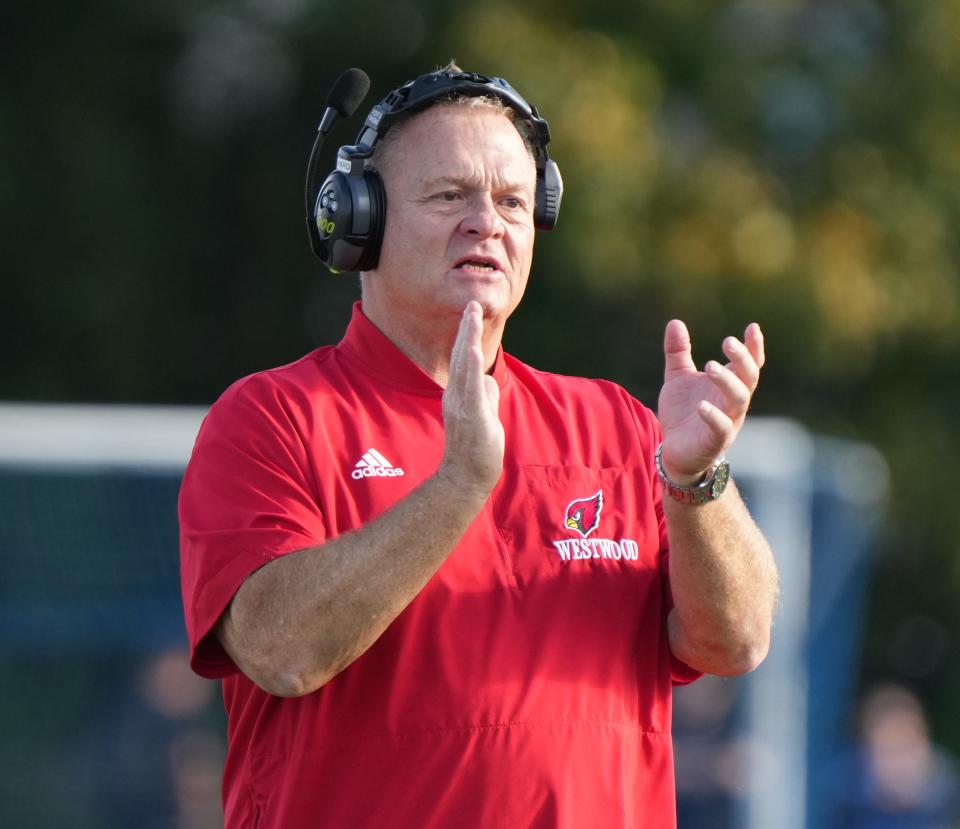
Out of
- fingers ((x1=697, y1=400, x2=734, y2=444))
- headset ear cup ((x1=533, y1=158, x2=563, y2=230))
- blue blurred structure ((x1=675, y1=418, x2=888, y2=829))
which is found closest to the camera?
fingers ((x1=697, y1=400, x2=734, y2=444))

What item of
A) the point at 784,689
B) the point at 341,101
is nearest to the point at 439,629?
the point at 341,101

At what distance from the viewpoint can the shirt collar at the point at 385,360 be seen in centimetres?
278

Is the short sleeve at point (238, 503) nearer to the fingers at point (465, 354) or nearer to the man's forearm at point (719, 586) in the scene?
the fingers at point (465, 354)

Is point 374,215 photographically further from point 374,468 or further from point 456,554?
point 456,554

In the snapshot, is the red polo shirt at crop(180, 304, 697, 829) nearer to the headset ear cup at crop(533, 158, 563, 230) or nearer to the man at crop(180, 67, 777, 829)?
the man at crop(180, 67, 777, 829)

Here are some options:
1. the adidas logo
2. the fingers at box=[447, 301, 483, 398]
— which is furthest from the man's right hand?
the adidas logo

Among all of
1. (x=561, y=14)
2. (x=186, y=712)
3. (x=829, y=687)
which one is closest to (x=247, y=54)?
(x=561, y=14)

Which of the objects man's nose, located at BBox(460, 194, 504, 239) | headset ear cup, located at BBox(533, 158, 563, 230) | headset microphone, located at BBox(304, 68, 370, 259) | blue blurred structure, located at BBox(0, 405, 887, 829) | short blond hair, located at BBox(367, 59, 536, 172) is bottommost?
blue blurred structure, located at BBox(0, 405, 887, 829)

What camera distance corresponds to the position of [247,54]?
33.4 feet

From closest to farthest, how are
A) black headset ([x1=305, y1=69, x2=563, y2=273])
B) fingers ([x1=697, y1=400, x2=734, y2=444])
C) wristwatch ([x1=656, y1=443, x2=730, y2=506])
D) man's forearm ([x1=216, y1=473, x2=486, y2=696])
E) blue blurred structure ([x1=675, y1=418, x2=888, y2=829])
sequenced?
1. man's forearm ([x1=216, y1=473, x2=486, y2=696])
2. fingers ([x1=697, y1=400, x2=734, y2=444])
3. wristwatch ([x1=656, y1=443, x2=730, y2=506])
4. black headset ([x1=305, y1=69, x2=563, y2=273])
5. blue blurred structure ([x1=675, y1=418, x2=888, y2=829])

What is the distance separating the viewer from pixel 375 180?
286 centimetres

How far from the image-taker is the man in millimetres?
2404

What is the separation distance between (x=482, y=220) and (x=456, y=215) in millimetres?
55

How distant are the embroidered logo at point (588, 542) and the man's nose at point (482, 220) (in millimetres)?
497
